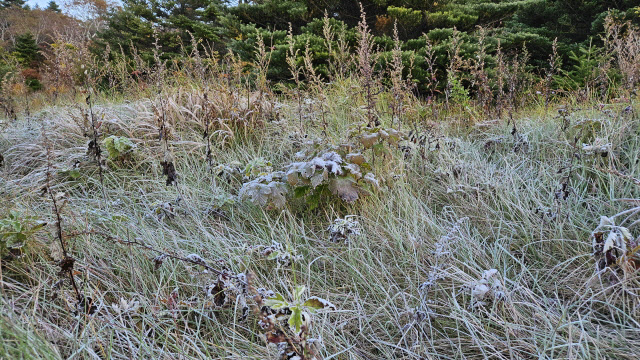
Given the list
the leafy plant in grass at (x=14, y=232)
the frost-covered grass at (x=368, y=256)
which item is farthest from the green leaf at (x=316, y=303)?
the leafy plant in grass at (x=14, y=232)

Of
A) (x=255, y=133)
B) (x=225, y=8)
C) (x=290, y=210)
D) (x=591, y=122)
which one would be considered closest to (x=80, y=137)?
(x=255, y=133)

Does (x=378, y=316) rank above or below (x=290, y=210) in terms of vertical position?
below

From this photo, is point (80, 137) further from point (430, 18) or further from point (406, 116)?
point (430, 18)

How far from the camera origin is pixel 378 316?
1449mm

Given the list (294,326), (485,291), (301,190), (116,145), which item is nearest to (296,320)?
(294,326)

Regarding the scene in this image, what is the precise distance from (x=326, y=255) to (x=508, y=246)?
857 mm

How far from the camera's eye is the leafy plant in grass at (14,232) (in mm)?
1490

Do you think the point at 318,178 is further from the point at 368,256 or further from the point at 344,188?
the point at 368,256

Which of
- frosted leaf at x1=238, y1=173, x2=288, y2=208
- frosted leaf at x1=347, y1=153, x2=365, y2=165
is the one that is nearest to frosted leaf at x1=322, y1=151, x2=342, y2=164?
frosted leaf at x1=347, y1=153, x2=365, y2=165

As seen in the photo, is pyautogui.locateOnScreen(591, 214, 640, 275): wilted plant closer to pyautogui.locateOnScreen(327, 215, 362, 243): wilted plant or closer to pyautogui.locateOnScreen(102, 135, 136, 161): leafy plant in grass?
pyautogui.locateOnScreen(327, 215, 362, 243): wilted plant

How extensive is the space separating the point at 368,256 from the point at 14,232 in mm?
1518

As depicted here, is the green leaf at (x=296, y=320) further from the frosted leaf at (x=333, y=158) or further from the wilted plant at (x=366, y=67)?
the wilted plant at (x=366, y=67)

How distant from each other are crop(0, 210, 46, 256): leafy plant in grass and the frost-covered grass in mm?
85

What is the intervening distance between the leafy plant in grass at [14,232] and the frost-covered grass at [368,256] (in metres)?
0.09
